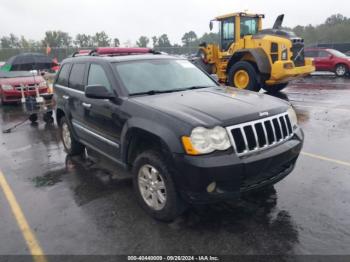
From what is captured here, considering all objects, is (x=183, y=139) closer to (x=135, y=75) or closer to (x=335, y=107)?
(x=135, y=75)

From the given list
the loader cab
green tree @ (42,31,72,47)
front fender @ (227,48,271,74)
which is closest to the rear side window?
the loader cab

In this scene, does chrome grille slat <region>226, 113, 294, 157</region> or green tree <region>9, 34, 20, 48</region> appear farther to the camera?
green tree <region>9, 34, 20, 48</region>

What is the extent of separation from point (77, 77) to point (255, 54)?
24.1 ft

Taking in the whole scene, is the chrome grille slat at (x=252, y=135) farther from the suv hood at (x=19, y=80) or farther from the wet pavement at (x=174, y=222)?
the suv hood at (x=19, y=80)

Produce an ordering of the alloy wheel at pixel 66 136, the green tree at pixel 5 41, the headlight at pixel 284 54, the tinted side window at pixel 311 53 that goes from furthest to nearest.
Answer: the green tree at pixel 5 41
the tinted side window at pixel 311 53
the headlight at pixel 284 54
the alloy wheel at pixel 66 136

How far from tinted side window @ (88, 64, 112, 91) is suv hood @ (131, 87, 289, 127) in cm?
71

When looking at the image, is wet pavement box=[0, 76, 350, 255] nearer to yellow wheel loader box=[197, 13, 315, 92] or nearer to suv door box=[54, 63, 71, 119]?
suv door box=[54, 63, 71, 119]

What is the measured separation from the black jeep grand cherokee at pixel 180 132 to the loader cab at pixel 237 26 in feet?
26.0

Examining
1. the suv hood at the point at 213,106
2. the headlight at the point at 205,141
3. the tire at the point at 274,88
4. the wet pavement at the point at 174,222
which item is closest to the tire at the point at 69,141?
the wet pavement at the point at 174,222

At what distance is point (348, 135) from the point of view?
6473 millimetres

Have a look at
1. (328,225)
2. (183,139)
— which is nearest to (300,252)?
(328,225)

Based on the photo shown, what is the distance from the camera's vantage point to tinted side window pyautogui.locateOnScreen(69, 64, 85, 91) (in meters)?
5.07

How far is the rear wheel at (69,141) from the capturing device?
568 cm

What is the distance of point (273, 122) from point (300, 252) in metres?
1.34
